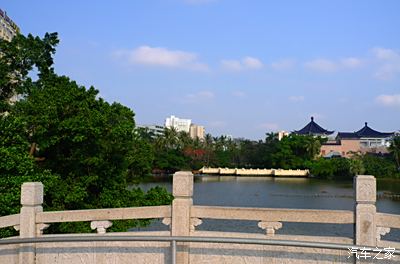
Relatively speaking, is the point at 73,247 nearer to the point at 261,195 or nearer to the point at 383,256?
the point at 383,256

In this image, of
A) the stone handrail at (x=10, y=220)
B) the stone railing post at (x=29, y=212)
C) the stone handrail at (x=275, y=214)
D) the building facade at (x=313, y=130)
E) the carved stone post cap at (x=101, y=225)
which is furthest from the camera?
the building facade at (x=313, y=130)

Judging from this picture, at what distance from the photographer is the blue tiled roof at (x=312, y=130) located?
9762cm

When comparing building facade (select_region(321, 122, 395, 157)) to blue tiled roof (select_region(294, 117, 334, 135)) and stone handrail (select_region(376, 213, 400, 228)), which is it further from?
stone handrail (select_region(376, 213, 400, 228))

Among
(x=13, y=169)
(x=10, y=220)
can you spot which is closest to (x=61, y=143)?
(x=13, y=169)

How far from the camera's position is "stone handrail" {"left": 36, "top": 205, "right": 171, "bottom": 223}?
21.6ft

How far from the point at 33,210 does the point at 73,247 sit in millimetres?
857

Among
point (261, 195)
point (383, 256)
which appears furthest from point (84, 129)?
point (261, 195)

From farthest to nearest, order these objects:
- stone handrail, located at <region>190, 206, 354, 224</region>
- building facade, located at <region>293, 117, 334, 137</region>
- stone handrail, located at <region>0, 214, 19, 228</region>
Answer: building facade, located at <region>293, 117, 334, 137</region> → stone handrail, located at <region>0, 214, 19, 228</region> → stone handrail, located at <region>190, 206, 354, 224</region>

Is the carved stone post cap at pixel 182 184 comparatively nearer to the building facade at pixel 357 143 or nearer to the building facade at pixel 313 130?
the building facade at pixel 357 143

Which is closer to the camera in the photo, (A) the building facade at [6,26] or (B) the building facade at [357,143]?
(A) the building facade at [6,26]

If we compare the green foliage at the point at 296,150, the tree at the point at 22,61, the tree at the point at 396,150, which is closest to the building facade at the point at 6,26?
the tree at the point at 22,61

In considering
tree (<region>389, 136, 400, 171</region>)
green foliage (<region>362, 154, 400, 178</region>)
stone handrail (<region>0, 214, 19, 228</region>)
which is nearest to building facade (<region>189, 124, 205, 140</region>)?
green foliage (<region>362, 154, 400, 178</region>)

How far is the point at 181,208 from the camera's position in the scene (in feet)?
21.4

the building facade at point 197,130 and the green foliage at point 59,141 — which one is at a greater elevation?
the building facade at point 197,130
